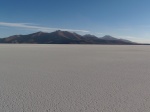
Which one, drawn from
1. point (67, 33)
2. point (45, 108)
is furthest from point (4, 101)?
point (67, 33)

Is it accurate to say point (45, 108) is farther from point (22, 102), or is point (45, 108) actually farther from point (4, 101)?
point (4, 101)

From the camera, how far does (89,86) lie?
4883mm

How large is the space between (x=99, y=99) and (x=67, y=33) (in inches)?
6084

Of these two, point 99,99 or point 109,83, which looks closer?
point 99,99

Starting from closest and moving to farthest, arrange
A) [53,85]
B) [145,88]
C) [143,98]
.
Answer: [143,98]
[145,88]
[53,85]

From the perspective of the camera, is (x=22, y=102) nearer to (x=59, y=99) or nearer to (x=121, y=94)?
(x=59, y=99)

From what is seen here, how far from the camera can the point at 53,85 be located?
4984mm

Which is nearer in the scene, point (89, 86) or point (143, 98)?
point (143, 98)

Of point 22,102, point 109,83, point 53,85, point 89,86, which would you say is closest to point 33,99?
point 22,102

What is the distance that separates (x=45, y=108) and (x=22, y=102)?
61 centimetres

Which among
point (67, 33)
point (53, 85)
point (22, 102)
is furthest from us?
point (67, 33)

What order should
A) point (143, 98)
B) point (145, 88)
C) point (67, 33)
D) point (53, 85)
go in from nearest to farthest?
point (143, 98) < point (145, 88) < point (53, 85) < point (67, 33)

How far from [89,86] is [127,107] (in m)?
1.63

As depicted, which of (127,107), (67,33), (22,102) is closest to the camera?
(127,107)
